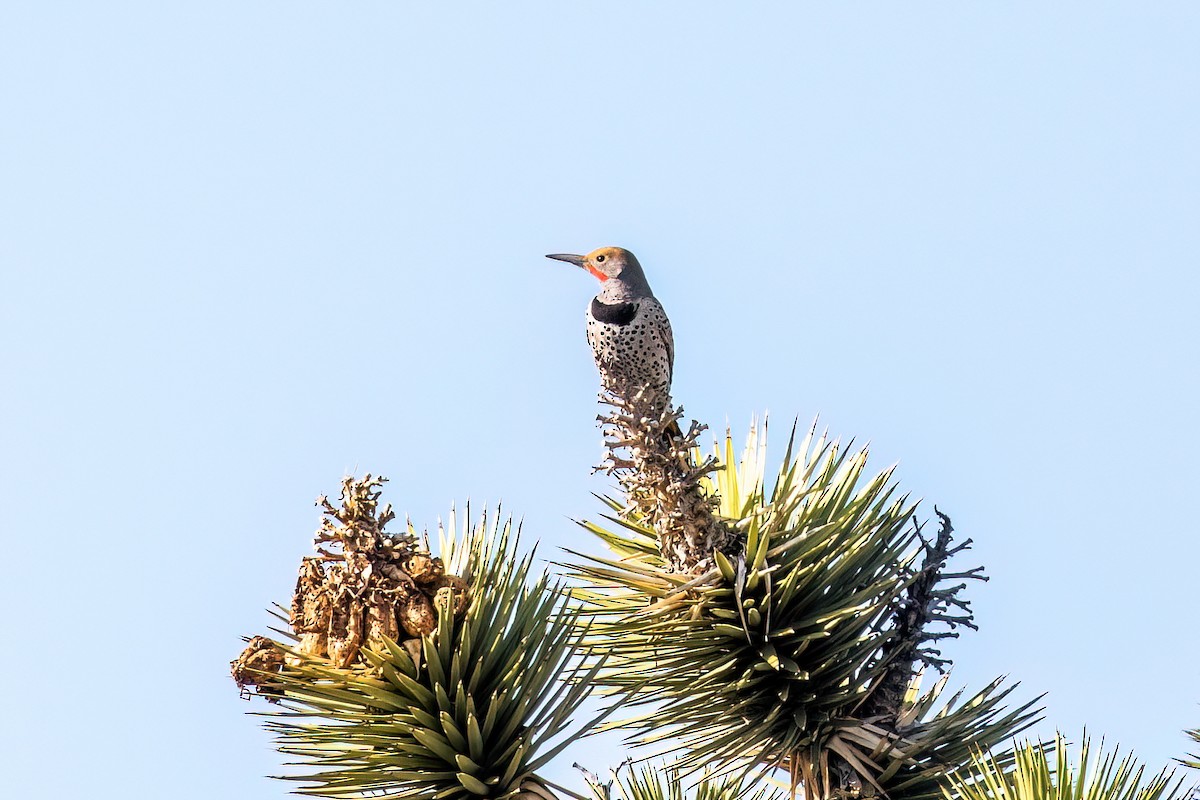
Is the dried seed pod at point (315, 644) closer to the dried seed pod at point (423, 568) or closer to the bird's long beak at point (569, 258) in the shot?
the dried seed pod at point (423, 568)

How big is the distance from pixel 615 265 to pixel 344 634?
277cm

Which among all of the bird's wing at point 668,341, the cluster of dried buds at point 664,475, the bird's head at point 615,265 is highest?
the bird's head at point 615,265

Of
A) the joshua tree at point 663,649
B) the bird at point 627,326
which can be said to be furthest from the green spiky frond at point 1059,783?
the bird at point 627,326

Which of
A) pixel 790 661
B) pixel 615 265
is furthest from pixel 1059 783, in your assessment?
pixel 615 265

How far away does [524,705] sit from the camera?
144 inches

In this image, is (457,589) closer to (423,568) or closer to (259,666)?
(423,568)

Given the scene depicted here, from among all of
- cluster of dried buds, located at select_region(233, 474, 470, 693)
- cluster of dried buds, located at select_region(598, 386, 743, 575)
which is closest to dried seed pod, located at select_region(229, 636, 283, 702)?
cluster of dried buds, located at select_region(233, 474, 470, 693)

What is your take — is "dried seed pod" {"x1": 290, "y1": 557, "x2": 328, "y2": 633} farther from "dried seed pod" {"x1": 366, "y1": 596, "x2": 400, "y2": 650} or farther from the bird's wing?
the bird's wing

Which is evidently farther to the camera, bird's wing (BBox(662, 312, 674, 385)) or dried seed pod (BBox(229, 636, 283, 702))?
bird's wing (BBox(662, 312, 674, 385))

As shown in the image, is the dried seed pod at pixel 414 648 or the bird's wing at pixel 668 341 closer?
the dried seed pod at pixel 414 648

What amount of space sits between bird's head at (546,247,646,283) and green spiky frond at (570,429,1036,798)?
1863 millimetres

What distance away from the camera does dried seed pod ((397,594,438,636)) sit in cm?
369

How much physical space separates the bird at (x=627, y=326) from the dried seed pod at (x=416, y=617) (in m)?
1.99

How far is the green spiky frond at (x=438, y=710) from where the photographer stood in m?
3.61
